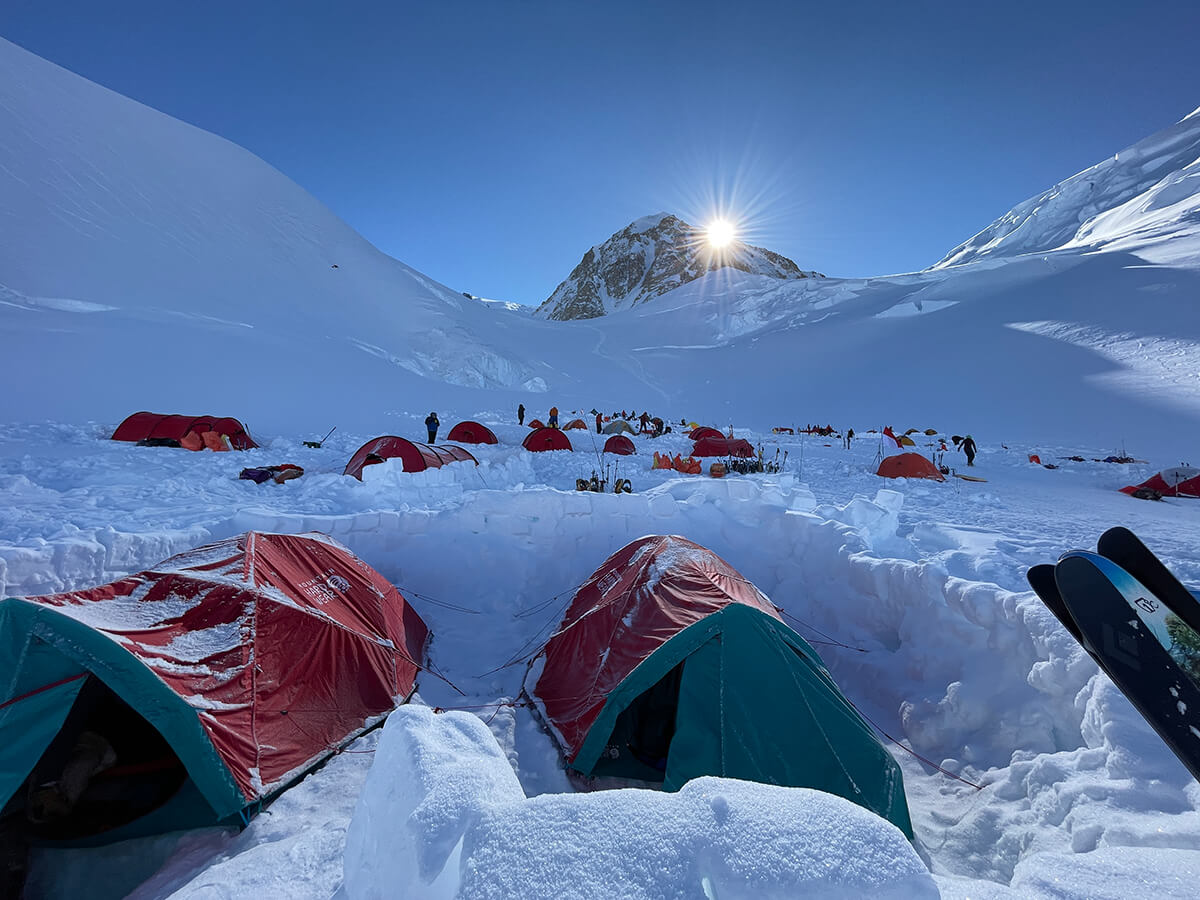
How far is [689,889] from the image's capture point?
49.0 inches

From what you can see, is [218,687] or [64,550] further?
[64,550]

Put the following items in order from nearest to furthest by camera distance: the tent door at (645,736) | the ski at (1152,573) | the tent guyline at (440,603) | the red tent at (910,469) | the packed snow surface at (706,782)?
the packed snow surface at (706,782)
the ski at (1152,573)
the tent door at (645,736)
the tent guyline at (440,603)
the red tent at (910,469)

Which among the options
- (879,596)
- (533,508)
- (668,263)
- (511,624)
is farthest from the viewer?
(668,263)

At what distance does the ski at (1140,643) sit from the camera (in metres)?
1.77

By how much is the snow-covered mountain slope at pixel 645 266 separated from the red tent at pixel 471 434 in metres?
96.9

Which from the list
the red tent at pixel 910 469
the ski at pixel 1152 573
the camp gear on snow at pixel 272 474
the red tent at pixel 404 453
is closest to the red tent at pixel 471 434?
the red tent at pixel 404 453

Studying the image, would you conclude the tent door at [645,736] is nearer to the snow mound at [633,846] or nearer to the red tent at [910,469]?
the snow mound at [633,846]

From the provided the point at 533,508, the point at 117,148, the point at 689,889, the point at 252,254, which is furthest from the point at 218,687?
the point at 117,148

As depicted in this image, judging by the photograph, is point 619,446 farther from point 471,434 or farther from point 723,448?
point 471,434

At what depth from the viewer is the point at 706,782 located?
57.7 inches

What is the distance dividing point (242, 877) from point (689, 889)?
211 cm

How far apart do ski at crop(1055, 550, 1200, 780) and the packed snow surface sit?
0.40 meters

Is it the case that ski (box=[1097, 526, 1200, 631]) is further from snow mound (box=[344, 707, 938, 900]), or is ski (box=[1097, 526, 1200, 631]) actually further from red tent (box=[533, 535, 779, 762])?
red tent (box=[533, 535, 779, 762])

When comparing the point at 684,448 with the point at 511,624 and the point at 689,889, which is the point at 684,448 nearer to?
the point at 511,624
